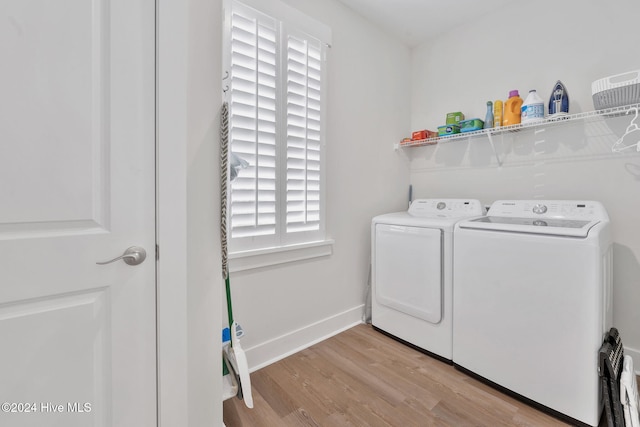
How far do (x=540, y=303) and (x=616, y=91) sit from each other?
1255mm

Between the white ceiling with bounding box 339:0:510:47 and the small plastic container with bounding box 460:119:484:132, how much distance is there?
0.90 meters

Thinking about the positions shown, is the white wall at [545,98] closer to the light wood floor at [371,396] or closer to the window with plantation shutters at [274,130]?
the light wood floor at [371,396]

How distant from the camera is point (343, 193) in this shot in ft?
7.36

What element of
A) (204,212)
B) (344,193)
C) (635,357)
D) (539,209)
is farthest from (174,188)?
(635,357)

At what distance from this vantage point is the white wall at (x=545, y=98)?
1.72 m

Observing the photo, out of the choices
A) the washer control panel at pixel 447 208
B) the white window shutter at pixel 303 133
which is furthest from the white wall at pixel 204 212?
the washer control panel at pixel 447 208

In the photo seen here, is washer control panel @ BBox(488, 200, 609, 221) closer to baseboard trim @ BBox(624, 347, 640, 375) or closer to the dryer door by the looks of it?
the dryer door

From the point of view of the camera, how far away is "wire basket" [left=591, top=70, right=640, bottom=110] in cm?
148

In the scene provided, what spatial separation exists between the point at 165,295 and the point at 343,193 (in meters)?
1.52
